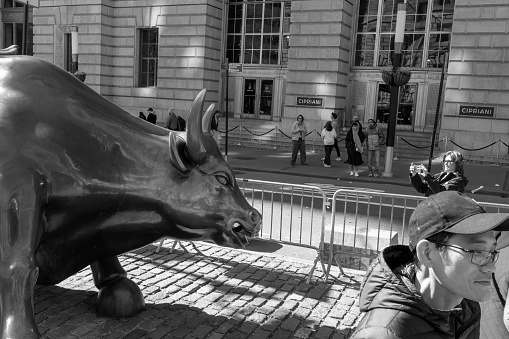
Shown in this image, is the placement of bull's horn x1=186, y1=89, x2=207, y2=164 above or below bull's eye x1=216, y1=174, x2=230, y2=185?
above

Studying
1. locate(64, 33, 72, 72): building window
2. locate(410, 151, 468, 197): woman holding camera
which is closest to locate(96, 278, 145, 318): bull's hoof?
locate(410, 151, 468, 197): woman holding camera

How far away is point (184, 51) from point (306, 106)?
23.5 feet

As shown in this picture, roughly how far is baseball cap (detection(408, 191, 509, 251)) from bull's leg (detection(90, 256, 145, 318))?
10.9 ft

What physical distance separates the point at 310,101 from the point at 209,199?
18875 millimetres

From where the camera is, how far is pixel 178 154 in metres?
3.57

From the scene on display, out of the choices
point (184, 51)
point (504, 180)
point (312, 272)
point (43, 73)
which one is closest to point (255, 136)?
point (184, 51)

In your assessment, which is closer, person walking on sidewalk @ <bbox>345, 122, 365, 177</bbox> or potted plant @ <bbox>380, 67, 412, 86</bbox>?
potted plant @ <bbox>380, 67, 412, 86</bbox>

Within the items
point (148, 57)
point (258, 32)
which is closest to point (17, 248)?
point (258, 32)

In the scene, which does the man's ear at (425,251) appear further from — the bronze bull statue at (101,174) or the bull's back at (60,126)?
the bull's back at (60,126)

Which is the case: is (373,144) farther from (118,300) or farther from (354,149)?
(118,300)

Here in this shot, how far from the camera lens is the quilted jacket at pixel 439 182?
6324mm

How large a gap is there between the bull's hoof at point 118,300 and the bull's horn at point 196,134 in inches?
64.5

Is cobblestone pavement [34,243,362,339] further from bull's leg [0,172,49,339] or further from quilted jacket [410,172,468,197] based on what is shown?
quilted jacket [410,172,468,197]

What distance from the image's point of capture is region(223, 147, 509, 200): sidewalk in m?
14.2
